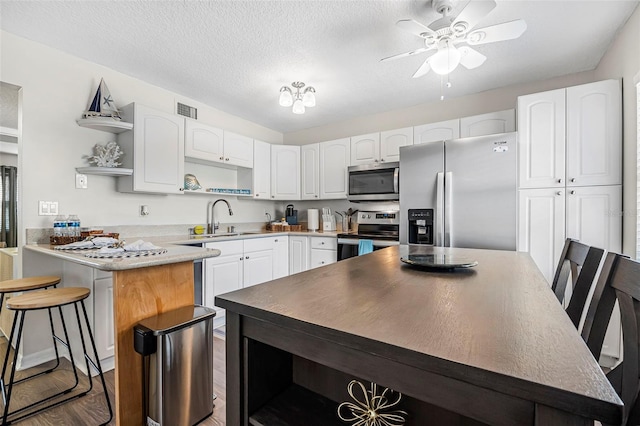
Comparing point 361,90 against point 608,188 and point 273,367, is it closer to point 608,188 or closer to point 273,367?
point 608,188

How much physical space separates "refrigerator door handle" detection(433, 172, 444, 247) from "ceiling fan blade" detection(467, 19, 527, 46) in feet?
4.07

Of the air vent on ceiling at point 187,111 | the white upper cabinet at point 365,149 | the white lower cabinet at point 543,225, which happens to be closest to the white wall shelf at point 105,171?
the air vent on ceiling at point 187,111

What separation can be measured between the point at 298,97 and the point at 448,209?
186 centimetres

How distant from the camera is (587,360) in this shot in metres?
0.45

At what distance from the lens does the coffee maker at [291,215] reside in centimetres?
429

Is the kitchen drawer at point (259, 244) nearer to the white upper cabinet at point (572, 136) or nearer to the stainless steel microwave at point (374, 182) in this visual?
the stainless steel microwave at point (374, 182)

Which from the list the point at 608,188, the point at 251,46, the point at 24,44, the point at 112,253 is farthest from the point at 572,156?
the point at 24,44

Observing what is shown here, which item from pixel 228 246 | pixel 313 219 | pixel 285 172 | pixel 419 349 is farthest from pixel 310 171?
pixel 419 349

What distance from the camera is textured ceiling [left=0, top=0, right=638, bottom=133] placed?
1.87 meters

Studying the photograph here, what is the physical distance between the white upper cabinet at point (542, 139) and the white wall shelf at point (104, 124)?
340cm

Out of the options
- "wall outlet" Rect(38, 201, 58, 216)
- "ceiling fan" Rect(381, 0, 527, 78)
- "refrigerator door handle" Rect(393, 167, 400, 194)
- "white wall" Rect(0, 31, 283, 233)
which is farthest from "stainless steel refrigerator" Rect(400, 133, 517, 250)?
"wall outlet" Rect(38, 201, 58, 216)

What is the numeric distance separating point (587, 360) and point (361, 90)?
3093mm

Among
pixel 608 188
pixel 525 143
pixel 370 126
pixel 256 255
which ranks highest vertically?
pixel 370 126

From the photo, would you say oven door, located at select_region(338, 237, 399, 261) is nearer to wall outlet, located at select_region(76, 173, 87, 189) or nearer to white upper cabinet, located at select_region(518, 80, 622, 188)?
white upper cabinet, located at select_region(518, 80, 622, 188)
